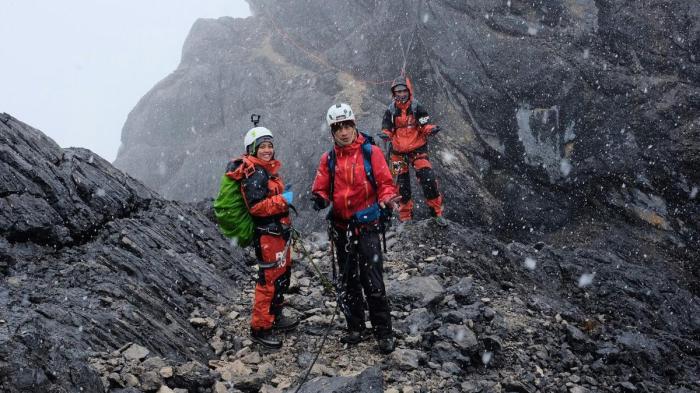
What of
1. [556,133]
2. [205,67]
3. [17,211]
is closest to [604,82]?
[556,133]

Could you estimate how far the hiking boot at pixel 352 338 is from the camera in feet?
21.5

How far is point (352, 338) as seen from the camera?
6.57 m

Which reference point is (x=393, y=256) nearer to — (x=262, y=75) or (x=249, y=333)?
(x=249, y=333)

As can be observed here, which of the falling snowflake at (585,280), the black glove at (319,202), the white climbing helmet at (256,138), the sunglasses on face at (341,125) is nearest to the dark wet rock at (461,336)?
the black glove at (319,202)

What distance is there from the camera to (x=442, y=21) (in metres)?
20.2

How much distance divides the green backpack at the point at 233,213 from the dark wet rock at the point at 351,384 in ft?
7.16

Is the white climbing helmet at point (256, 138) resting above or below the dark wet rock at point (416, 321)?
above

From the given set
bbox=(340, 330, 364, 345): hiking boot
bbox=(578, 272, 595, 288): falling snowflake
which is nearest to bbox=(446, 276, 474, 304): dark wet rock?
bbox=(340, 330, 364, 345): hiking boot

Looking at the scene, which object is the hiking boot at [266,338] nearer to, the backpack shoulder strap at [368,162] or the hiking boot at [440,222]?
the backpack shoulder strap at [368,162]

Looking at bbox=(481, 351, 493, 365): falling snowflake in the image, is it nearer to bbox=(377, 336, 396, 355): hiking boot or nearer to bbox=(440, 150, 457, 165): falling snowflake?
bbox=(377, 336, 396, 355): hiking boot

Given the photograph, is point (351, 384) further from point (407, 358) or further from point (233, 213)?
point (233, 213)

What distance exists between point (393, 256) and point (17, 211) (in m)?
6.62

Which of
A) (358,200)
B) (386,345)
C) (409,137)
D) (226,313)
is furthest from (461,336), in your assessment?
(409,137)

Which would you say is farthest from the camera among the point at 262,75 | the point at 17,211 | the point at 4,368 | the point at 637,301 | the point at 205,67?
the point at 205,67
